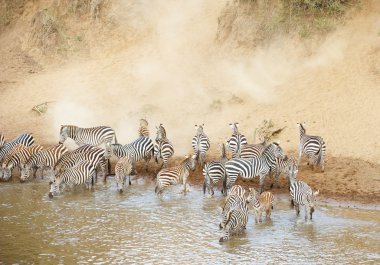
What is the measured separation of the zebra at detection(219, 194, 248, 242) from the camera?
1440 centimetres

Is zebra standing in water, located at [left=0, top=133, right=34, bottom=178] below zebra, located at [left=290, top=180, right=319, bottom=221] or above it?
above

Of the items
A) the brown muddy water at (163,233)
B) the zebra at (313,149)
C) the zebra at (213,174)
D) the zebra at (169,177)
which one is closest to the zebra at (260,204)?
the brown muddy water at (163,233)

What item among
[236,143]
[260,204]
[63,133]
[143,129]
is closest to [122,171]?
[236,143]

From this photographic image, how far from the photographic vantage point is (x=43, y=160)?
20453 millimetres

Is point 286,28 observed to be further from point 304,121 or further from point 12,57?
point 12,57

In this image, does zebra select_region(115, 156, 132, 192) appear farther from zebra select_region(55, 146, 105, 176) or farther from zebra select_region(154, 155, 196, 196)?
zebra select_region(154, 155, 196, 196)

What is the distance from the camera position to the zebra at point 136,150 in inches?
803

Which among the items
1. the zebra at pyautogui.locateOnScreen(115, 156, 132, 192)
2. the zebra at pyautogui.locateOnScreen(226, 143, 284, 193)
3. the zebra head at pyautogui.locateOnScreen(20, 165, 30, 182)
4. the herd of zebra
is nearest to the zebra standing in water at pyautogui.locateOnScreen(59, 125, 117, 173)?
the herd of zebra

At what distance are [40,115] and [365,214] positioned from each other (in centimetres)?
1399

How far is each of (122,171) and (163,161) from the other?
7.00 ft

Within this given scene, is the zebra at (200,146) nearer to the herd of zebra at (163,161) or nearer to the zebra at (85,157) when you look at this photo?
the herd of zebra at (163,161)

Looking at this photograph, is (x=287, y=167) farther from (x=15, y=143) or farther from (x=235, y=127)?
(x=15, y=143)

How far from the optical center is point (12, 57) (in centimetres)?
3025


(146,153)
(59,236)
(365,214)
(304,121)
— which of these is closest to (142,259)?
(59,236)
